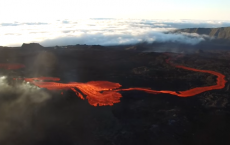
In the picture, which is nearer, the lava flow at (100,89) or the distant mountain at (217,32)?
the lava flow at (100,89)

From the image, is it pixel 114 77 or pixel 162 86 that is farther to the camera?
pixel 114 77

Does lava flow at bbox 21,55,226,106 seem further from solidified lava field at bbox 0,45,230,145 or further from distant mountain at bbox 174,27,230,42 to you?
distant mountain at bbox 174,27,230,42

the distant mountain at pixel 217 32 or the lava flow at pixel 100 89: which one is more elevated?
the distant mountain at pixel 217 32

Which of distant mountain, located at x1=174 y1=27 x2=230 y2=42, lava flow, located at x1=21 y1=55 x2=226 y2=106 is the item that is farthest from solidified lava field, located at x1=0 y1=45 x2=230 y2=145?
distant mountain, located at x1=174 y1=27 x2=230 y2=42

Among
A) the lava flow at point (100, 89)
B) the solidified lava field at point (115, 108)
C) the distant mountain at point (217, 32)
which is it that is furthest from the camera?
the distant mountain at point (217, 32)

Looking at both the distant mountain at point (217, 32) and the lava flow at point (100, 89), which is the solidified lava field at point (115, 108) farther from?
the distant mountain at point (217, 32)

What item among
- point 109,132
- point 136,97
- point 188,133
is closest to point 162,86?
point 136,97

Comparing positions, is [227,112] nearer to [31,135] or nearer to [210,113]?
[210,113]

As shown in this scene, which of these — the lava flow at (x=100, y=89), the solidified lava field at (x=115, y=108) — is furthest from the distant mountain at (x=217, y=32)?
the lava flow at (x=100, y=89)

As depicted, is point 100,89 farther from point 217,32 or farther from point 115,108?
point 217,32
